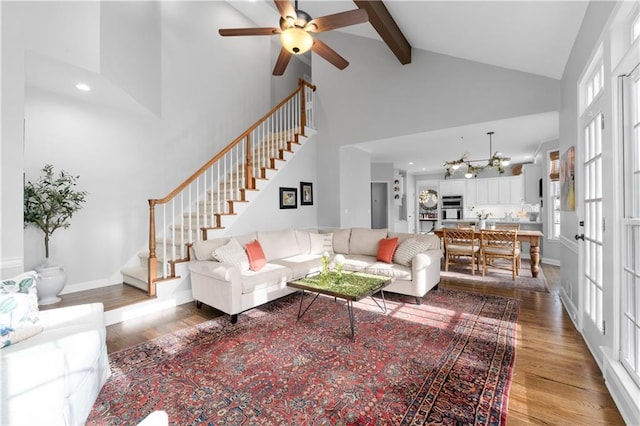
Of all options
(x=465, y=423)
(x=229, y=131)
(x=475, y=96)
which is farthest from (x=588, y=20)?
(x=229, y=131)

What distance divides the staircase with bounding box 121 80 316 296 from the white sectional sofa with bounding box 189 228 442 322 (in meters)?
0.36

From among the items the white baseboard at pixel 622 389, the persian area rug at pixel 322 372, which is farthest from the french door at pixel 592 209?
the persian area rug at pixel 322 372

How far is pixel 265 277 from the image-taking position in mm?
3453

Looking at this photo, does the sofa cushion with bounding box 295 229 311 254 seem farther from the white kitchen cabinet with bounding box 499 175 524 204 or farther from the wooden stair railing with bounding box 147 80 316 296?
the white kitchen cabinet with bounding box 499 175 524 204

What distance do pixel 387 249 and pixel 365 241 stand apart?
61cm

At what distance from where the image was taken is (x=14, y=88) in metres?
2.46

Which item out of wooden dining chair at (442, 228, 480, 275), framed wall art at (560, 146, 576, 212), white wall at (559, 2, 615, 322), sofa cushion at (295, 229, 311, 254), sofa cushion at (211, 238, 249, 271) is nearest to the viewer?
white wall at (559, 2, 615, 322)

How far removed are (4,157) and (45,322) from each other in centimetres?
153

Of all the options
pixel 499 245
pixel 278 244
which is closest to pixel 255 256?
pixel 278 244

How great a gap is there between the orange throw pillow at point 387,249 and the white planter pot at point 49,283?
4113mm

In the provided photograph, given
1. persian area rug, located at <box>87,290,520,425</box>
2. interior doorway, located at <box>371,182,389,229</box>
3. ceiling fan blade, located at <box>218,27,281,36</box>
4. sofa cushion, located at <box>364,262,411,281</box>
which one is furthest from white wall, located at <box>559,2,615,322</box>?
interior doorway, located at <box>371,182,389,229</box>

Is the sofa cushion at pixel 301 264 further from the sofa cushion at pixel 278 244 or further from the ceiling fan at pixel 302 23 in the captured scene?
the ceiling fan at pixel 302 23

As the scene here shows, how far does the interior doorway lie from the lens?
29.3 ft

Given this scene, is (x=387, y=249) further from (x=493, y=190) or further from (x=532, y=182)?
(x=493, y=190)
